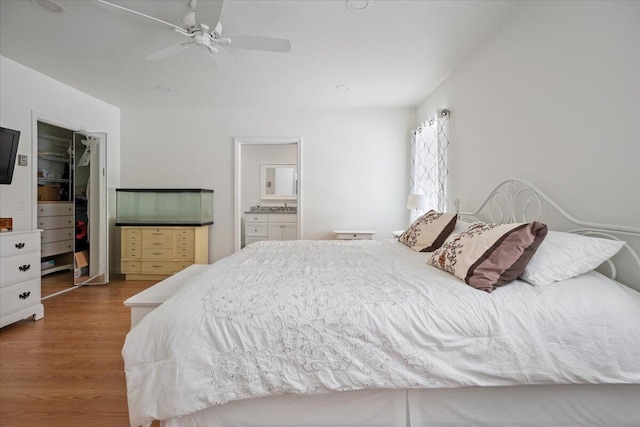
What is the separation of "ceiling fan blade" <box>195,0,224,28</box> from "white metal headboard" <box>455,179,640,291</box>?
7.39ft

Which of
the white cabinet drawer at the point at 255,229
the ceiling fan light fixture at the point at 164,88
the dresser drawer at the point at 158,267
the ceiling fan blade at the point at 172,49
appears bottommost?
the dresser drawer at the point at 158,267

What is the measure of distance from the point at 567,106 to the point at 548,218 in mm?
656

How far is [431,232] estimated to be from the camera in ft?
7.88

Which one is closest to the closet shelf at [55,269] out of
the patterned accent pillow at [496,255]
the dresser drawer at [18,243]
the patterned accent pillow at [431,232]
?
the dresser drawer at [18,243]

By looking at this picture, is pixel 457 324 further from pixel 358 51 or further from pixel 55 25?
pixel 55 25

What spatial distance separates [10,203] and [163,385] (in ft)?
10.4

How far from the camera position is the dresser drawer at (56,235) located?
4.52 m

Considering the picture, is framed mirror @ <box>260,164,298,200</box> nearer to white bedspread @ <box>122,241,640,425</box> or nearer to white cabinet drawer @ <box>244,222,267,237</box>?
white cabinet drawer @ <box>244,222,267,237</box>

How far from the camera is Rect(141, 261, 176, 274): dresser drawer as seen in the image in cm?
421

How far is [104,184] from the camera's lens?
4.07 meters

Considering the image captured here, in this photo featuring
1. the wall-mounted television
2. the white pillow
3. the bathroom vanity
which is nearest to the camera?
the white pillow

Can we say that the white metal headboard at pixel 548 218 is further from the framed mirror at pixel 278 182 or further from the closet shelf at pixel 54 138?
the closet shelf at pixel 54 138

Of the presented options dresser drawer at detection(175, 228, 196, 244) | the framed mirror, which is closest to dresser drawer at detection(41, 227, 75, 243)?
dresser drawer at detection(175, 228, 196, 244)

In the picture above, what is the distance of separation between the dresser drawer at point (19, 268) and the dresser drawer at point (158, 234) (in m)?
1.37
